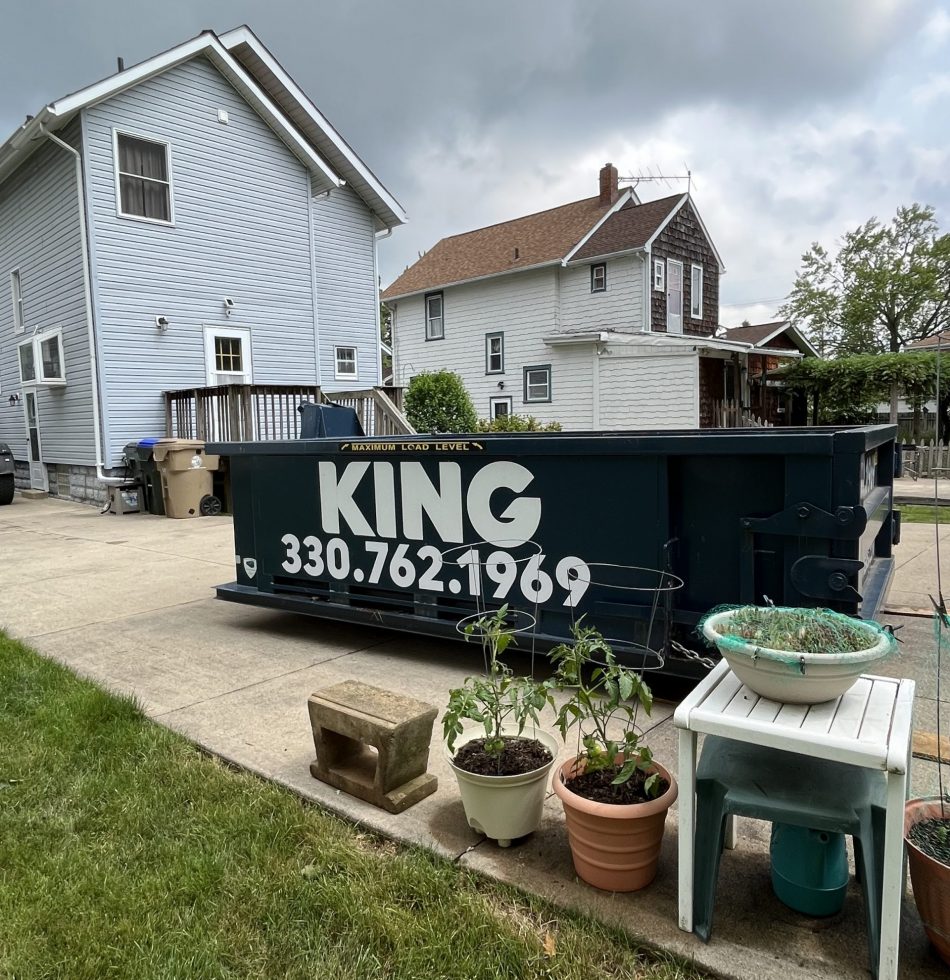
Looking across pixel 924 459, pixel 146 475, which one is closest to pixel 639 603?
pixel 146 475

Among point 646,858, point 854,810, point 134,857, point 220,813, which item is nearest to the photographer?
point 854,810

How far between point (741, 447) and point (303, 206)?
1386cm

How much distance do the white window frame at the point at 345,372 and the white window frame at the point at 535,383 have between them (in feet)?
19.8

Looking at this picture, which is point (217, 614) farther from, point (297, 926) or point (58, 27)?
point (58, 27)

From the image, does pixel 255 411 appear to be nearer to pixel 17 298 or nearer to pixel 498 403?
pixel 17 298

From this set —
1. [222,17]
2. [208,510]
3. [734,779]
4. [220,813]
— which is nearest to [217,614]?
[220,813]

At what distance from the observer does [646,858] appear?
6.96ft

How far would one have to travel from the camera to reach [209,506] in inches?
453

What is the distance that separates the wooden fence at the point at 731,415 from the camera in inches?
756

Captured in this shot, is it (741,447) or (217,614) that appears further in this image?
(217,614)

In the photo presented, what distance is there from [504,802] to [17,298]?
650 inches

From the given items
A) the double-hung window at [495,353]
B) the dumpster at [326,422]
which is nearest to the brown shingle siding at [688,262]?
the double-hung window at [495,353]

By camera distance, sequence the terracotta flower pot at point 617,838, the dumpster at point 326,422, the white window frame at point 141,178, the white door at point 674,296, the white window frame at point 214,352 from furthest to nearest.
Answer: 1. the white door at point 674,296
2. the white window frame at point 214,352
3. the white window frame at point 141,178
4. the dumpster at point 326,422
5. the terracotta flower pot at point 617,838

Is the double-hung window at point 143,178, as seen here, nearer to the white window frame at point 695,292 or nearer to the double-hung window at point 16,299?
the double-hung window at point 16,299
